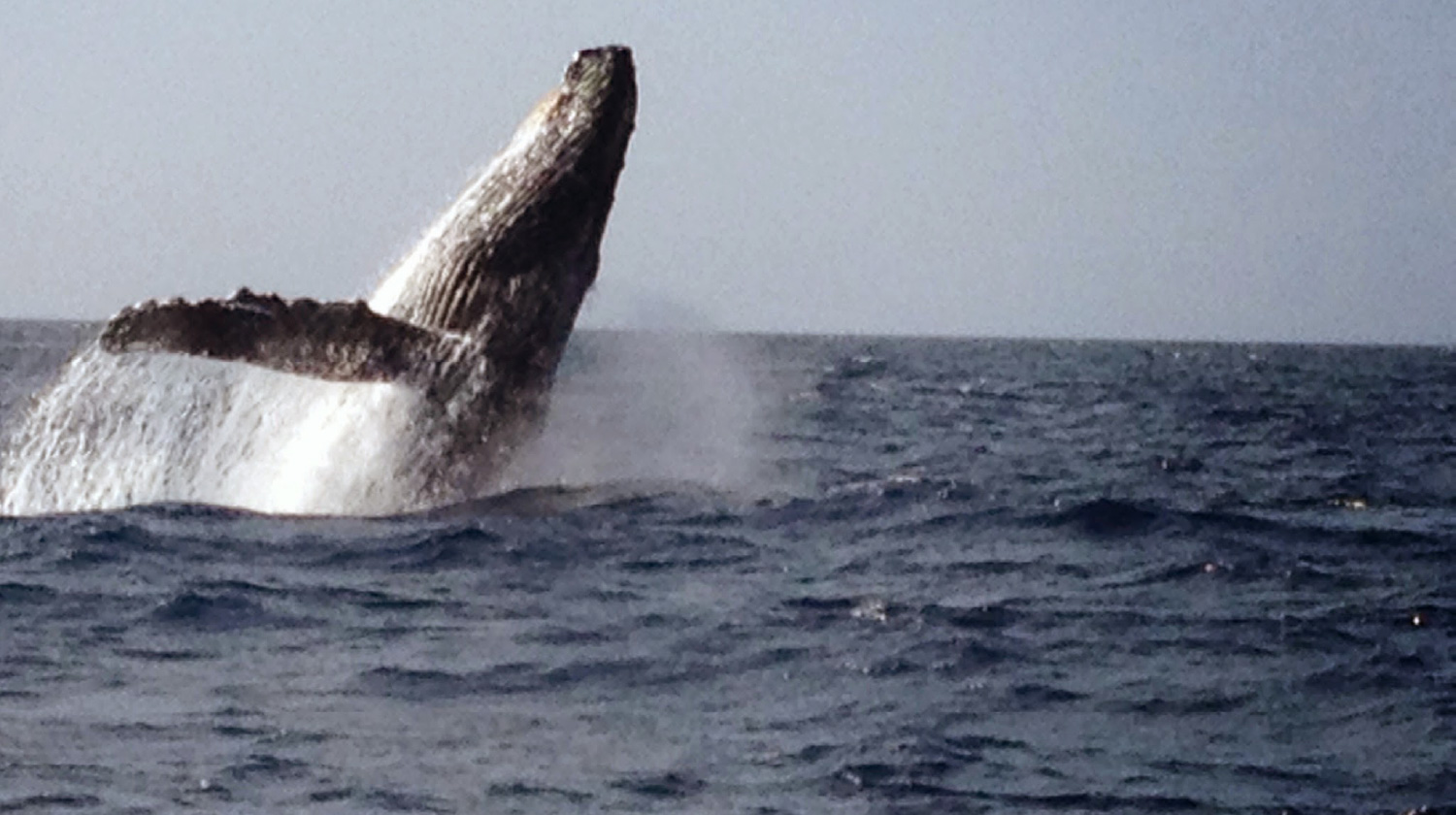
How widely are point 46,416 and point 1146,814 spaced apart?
7.21 m

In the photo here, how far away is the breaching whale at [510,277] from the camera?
42.7 ft

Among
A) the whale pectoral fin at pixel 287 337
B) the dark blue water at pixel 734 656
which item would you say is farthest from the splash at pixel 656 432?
the whale pectoral fin at pixel 287 337

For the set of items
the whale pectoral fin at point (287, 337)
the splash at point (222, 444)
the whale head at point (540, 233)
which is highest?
the whale head at point (540, 233)

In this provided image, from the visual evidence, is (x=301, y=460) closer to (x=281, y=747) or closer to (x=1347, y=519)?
(x=281, y=747)

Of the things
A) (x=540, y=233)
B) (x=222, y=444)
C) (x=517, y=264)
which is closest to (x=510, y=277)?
(x=517, y=264)

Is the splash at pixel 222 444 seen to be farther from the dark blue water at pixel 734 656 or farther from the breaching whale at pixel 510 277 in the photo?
the dark blue water at pixel 734 656

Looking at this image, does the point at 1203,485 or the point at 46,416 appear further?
the point at 1203,485

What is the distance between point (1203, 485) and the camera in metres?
20.6

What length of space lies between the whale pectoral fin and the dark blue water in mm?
1060

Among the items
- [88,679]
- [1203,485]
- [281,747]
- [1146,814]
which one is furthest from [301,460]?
[1203,485]

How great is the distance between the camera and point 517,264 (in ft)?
43.4

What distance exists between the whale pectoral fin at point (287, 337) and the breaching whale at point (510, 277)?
0.43m

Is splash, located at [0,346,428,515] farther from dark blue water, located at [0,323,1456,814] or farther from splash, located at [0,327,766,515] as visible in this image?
dark blue water, located at [0,323,1456,814]

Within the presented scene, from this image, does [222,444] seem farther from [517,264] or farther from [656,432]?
[656,432]
